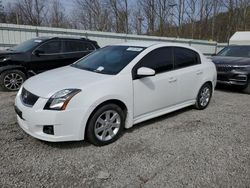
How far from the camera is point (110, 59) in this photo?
4.22 metres

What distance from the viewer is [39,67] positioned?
6.89m

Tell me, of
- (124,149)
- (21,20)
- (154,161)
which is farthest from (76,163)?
(21,20)

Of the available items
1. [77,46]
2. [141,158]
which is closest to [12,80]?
[77,46]

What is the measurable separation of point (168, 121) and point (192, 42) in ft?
46.7

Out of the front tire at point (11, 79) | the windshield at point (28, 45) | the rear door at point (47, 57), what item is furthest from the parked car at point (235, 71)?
the front tire at point (11, 79)

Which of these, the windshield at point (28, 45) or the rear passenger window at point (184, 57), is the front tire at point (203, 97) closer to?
the rear passenger window at point (184, 57)

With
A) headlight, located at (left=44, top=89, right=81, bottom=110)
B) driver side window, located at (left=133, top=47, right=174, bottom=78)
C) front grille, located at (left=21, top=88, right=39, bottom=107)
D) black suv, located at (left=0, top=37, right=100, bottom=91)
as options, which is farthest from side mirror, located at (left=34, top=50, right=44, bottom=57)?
headlight, located at (left=44, top=89, right=81, bottom=110)

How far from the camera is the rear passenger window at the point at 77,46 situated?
7.37 meters

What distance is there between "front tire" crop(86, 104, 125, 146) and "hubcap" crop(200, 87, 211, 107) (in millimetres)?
2458

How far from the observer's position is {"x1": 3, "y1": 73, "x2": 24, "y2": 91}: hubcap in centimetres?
651

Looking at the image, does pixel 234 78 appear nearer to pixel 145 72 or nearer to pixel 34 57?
pixel 145 72

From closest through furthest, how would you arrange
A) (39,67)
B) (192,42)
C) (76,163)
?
(76,163), (39,67), (192,42)

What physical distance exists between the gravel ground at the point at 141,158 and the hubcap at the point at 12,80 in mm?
2328

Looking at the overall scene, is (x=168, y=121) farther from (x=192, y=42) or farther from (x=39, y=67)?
(x=192, y=42)
